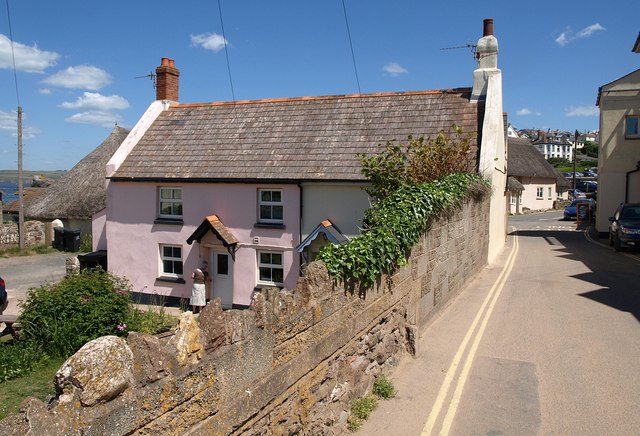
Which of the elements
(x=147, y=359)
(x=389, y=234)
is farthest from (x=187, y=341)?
(x=389, y=234)

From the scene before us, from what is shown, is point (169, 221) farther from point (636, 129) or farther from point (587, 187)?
point (587, 187)

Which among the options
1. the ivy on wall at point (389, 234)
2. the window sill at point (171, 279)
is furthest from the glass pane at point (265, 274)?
the ivy on wall at point (389, 234)

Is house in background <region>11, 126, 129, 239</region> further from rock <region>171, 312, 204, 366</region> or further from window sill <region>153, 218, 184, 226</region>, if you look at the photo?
rock <region>171, 312, 204, 366</region>

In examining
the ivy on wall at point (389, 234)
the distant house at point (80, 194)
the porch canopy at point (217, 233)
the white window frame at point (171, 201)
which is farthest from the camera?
the distant house at point (80, 194)

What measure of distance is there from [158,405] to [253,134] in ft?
56.6

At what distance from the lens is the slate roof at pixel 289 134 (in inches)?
701

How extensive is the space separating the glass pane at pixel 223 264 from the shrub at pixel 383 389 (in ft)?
41.6

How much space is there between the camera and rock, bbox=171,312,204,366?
11.7 ft

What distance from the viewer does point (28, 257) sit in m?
28.3

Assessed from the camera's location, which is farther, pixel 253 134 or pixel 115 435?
pixel 253 134

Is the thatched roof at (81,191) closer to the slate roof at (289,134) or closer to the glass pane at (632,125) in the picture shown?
the slate roof at (289,134)

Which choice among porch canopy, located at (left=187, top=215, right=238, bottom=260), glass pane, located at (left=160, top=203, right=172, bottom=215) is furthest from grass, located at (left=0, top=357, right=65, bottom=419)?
glass pane, located at (left=160, top=203, right=172, bottom=215)

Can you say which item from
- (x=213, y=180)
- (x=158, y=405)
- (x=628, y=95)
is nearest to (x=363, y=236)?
(x=158, y=405)

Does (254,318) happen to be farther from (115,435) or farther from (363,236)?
(363,236)
